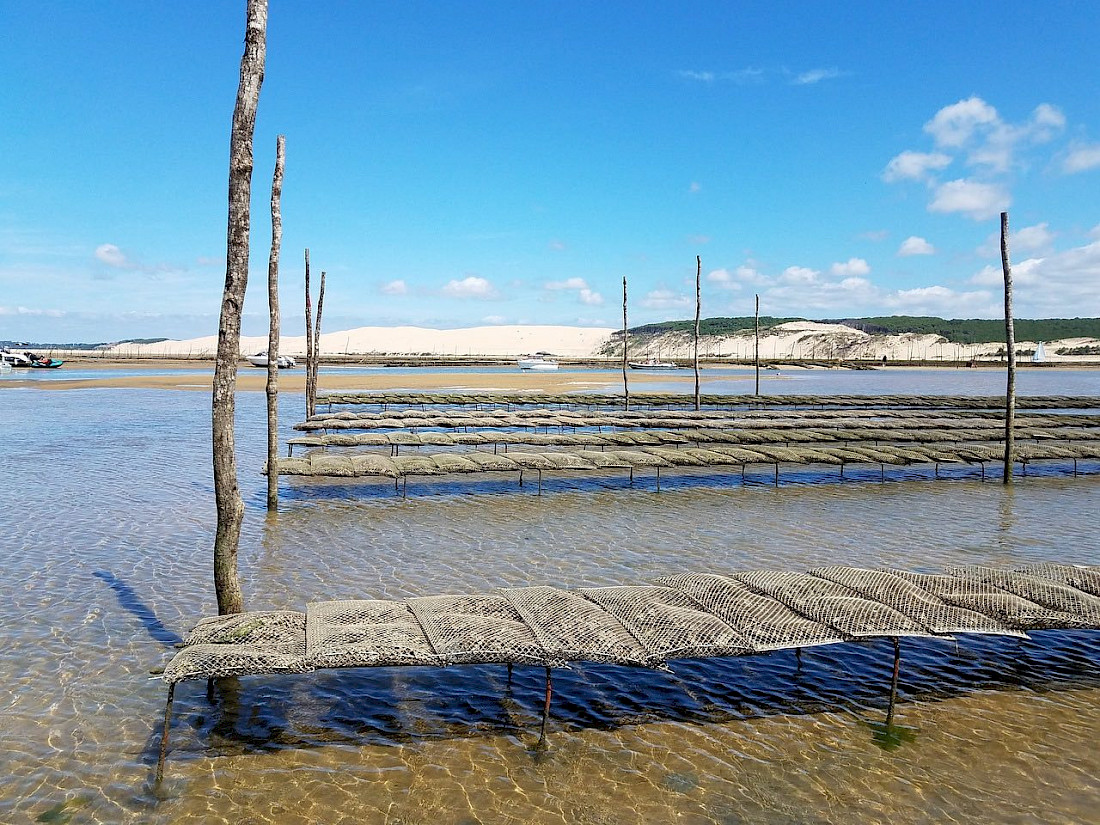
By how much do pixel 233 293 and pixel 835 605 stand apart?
7.51 metres

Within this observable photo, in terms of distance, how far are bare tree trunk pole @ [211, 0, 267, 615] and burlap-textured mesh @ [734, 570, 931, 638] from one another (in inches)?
238

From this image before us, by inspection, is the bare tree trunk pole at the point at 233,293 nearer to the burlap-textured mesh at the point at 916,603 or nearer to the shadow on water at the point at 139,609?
the shadow on water at the point at 139,609

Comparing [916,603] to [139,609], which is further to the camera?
[139,609]

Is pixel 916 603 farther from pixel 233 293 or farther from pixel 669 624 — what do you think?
pixel 233 293

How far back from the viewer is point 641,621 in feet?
25.8

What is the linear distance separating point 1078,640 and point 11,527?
1749 centimetres

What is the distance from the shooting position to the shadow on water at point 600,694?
729 cm

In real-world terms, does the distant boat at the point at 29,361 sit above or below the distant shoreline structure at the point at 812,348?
below

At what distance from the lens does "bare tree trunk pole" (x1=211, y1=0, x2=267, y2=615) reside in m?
8.46

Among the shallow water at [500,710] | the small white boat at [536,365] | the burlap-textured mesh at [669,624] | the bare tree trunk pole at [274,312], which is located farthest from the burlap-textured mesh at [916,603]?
the small white boat at [536,365]

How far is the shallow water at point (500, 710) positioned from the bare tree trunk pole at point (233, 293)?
1433 millimetres

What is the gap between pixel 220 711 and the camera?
7527mm

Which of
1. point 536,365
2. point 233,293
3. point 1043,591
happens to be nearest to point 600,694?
point 1043,591

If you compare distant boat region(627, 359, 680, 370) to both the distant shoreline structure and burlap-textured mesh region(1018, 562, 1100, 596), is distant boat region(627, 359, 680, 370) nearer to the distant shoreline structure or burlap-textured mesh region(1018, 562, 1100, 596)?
the distant shoreline structure
